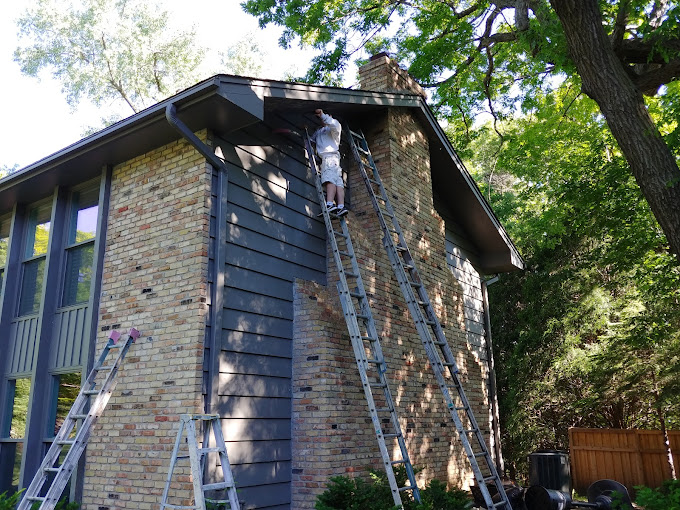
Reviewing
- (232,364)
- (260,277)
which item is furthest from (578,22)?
(232,364)

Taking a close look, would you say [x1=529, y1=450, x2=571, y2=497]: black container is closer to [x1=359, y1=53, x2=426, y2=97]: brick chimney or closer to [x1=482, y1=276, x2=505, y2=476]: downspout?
[x1=482, y1=276, x2=505, y2=476]: downspout

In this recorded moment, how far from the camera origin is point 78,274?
25.8 ft

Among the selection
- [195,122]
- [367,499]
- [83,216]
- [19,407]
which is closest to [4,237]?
[83,216]

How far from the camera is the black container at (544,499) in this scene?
25.8 feet

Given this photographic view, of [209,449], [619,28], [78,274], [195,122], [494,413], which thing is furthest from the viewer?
[494,413]

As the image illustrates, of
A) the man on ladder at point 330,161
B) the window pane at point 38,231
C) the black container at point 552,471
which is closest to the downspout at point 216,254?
the man on ladder at point 330,161

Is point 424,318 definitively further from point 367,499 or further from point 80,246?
point 80,246

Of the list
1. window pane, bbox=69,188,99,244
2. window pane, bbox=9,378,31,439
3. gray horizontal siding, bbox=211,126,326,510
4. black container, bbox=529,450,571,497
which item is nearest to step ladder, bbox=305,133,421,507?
gray horizontal siding, bbox=211,126,326,510

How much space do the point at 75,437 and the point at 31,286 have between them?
142 inches

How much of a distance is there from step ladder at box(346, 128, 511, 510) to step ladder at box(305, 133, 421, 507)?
0.57 m

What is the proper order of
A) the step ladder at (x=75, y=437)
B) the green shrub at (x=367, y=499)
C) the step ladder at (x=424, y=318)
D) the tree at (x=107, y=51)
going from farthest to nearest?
the tree at (x=107, y=51)
the step ladder at (x=424, y=318)
the green shrub at (x=367, y=499)
the step ladder at (x=75, y=437)

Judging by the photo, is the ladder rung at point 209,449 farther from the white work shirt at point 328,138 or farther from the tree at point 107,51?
the tree at point 107,51

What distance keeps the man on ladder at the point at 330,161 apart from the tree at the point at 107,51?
786 inches

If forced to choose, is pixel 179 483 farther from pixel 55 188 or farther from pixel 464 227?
pixel 464 227
